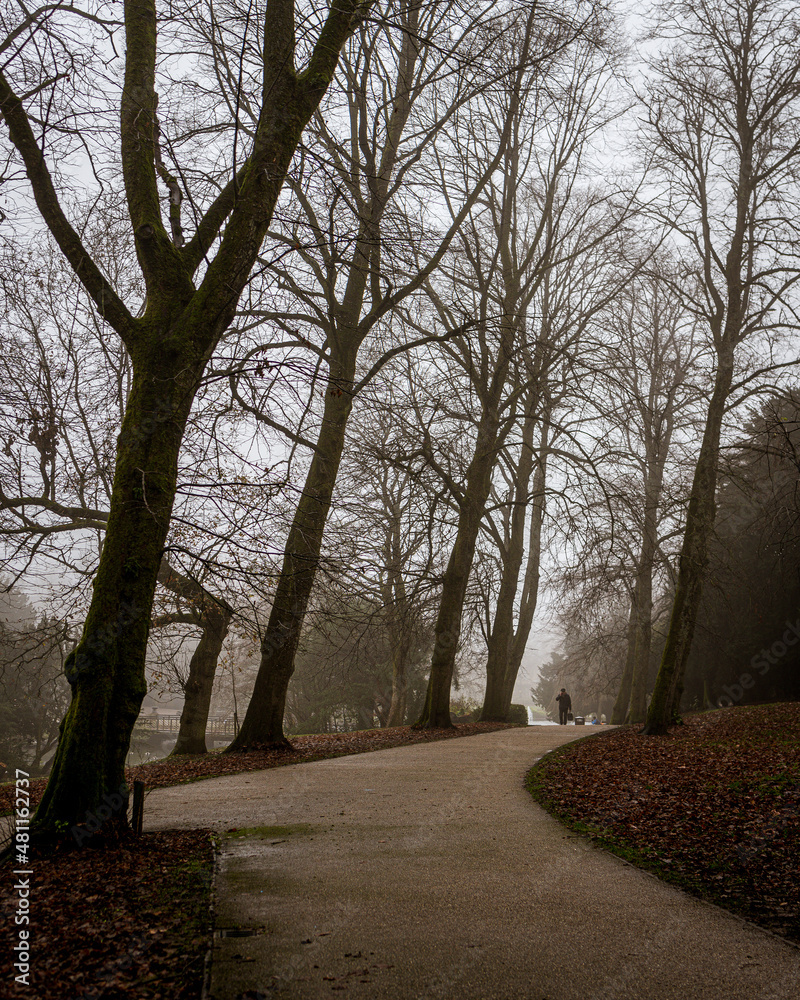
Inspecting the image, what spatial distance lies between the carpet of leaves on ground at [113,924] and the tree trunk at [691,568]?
10.3 meters

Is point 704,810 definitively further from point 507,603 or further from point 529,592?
point 529,592

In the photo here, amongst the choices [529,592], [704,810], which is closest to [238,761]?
[704,810]

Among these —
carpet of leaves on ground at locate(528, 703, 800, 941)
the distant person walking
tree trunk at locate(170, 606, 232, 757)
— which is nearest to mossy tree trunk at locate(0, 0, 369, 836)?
carpet of leaves on ground at locate(528, 703, 800, 941)

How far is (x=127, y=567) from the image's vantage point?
4.91 metres

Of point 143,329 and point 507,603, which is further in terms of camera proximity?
point 507,603

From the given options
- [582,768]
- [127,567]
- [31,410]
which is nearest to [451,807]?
[582,768]

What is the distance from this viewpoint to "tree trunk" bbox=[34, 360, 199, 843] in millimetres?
4562

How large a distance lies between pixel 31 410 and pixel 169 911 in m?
7.79

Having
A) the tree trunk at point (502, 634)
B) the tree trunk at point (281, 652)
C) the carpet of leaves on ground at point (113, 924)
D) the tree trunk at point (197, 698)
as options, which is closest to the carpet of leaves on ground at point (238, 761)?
the tree trunk at point (281, 652)

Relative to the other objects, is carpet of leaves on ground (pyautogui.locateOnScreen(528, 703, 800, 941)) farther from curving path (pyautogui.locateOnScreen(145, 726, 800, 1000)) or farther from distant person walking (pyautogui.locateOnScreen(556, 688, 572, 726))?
distant person walking (pyautogui.locateOnScreen(556, 688, 572, 726))

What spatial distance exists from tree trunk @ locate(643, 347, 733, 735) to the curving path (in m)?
7.30

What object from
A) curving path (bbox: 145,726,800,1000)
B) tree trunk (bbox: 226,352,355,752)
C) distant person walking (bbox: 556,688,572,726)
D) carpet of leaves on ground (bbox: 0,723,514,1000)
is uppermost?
tree trunk (bbox: 226,352,355,752)

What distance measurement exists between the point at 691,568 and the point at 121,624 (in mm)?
10932

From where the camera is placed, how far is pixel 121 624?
16.0ft
